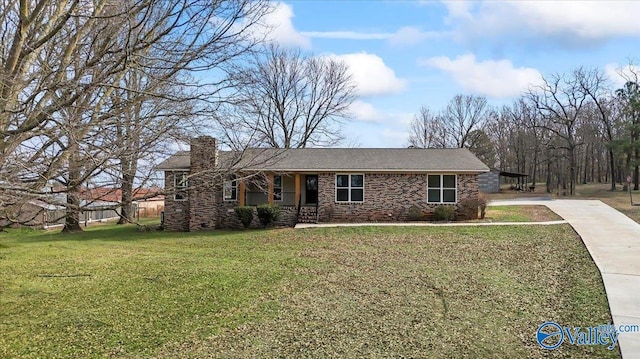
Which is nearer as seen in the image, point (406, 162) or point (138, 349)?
point (138, 349)

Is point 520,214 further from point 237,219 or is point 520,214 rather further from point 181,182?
A: point 181,182

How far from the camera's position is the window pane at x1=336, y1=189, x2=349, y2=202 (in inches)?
837

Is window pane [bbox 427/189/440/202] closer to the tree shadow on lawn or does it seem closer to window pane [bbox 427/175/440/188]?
window pane [bbox 427/175/440/188]

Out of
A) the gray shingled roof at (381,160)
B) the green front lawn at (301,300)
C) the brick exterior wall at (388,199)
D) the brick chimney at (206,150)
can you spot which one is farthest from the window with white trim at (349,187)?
the brick chimney at (206,150)

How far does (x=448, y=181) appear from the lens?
21.2 metres

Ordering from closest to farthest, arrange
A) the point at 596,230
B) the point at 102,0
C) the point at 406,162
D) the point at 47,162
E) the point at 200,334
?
the point at 47,162 < the point at 102,0 < the point at 200,334 < the point at 596,230 < the point at 406,162

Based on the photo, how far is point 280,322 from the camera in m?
7.15

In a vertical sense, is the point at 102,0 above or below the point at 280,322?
above

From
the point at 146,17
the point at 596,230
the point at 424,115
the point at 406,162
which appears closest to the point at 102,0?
the point at 146,17

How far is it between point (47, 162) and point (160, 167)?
1.03 metres

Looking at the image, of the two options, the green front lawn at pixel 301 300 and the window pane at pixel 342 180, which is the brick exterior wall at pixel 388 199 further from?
the green front lawn at pixel 301 300

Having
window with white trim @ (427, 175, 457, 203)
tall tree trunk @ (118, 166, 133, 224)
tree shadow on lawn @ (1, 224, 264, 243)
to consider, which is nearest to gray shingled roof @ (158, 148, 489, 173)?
window with white trim @ (427, 175, 457, 203)

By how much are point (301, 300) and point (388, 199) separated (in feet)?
43.6

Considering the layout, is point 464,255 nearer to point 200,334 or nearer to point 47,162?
point 200,334
